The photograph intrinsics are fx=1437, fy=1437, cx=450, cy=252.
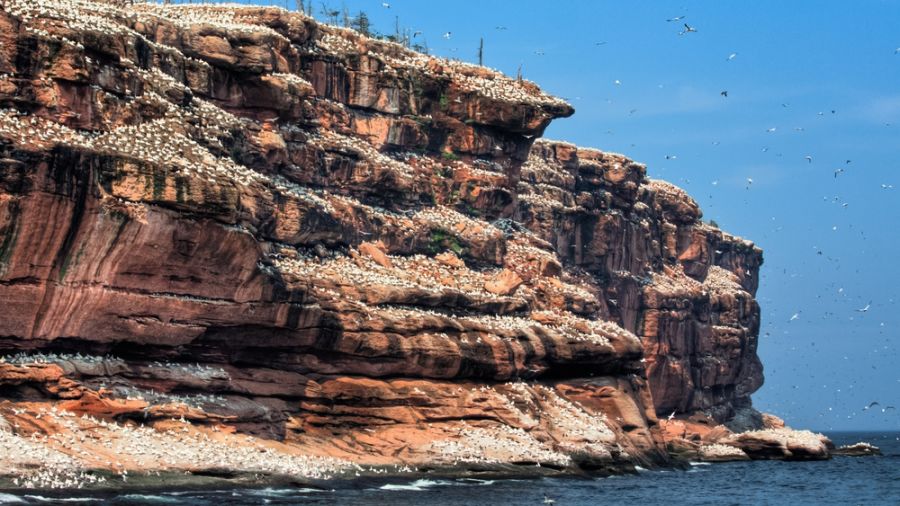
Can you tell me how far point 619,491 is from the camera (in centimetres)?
7875

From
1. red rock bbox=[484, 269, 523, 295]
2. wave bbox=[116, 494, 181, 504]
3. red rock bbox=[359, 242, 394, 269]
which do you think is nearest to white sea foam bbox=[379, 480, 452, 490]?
wave bbox=[116, 494, 181, 504]

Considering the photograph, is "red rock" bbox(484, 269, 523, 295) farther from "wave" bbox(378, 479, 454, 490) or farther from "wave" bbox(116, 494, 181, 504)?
"wave" bbox(116, 494, 181, 504)

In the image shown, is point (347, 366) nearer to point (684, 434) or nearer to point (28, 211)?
point (28, 211)

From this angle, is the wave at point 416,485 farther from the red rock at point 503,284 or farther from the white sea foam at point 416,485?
the red rock at point 503,284

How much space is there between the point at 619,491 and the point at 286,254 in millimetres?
23662

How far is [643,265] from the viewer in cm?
16275

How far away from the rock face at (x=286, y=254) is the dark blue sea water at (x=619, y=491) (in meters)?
3.12

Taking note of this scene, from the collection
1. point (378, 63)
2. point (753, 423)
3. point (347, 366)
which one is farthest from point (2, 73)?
point (753, 423)

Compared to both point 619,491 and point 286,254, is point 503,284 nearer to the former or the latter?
point 286,254

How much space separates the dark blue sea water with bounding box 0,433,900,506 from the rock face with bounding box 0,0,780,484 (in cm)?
312

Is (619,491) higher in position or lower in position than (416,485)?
lower

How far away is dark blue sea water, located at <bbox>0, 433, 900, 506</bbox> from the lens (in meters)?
61.3

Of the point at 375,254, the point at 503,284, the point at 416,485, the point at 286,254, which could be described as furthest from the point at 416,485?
the point at 503,284

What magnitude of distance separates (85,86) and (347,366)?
842 inches
